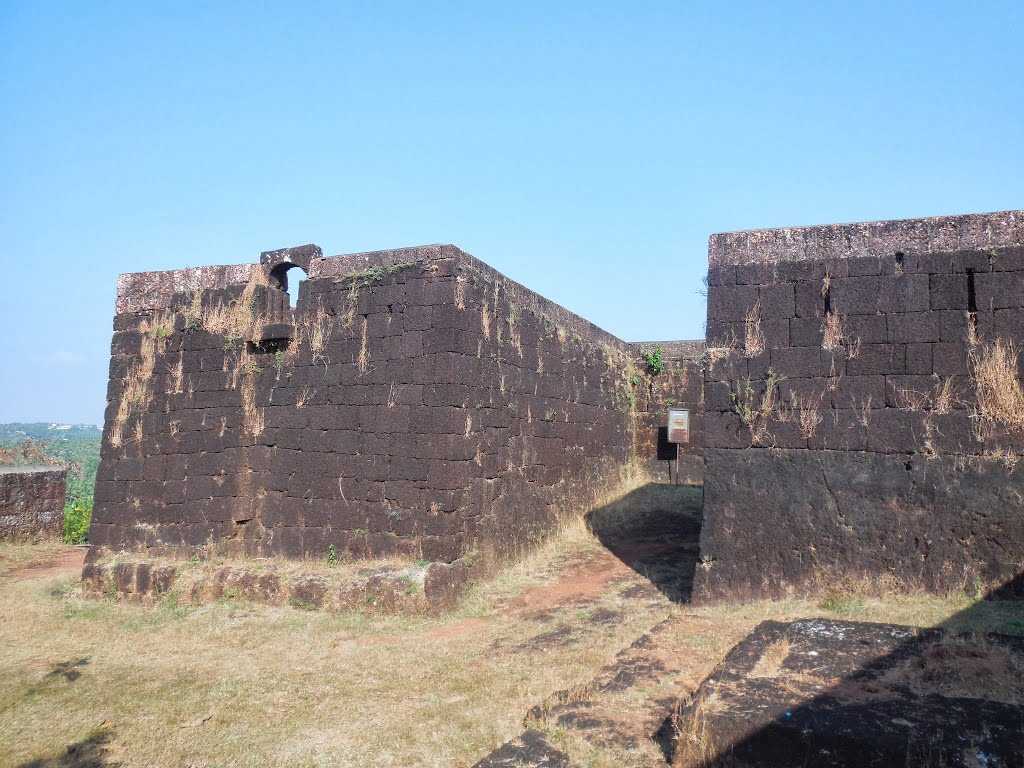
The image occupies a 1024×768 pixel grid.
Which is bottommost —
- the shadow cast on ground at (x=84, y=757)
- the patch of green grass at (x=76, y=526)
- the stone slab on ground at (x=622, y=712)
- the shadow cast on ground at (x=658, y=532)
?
the shadow cast on ground at (x=84, y=757)

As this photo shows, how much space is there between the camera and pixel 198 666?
21.0 feet

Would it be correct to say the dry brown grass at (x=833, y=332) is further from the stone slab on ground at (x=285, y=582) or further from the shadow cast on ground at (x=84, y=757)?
the shadow cast on ground at (x=84, y=757)

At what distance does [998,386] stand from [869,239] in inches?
66.3

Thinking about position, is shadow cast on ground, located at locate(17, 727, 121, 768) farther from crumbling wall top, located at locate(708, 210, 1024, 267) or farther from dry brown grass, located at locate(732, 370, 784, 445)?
crumbling wall top, located at locate(708, 210, 1024, 267)

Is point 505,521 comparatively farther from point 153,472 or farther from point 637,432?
point 637,432

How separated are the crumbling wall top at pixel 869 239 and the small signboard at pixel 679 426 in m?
7.29

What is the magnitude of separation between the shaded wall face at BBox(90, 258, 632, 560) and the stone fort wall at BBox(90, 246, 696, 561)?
0.02 meters

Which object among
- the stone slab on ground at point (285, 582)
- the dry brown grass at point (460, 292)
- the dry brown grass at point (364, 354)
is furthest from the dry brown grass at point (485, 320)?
the stone slab on ground at point (285, 582)

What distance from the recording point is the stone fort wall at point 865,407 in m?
6.23

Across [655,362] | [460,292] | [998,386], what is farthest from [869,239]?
[655,362]

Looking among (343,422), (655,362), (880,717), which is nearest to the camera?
(880,717)

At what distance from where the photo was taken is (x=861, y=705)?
3.80m

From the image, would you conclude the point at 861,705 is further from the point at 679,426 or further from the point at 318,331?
the point at 679,426

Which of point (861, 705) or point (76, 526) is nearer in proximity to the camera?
point (861, 705)
